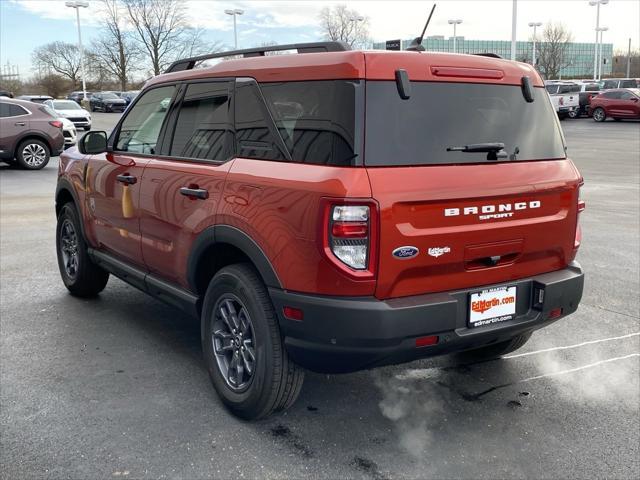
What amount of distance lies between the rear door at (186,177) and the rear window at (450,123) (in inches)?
38.1

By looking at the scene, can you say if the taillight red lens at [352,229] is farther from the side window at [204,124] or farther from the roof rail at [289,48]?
the side window at [204,124]

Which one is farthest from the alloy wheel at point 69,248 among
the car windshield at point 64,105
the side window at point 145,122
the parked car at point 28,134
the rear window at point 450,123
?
the car windshield at point 64,105

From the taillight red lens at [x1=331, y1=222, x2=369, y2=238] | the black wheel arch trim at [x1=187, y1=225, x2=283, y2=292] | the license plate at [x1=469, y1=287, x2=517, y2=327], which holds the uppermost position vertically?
the taillight red lens at [x1=331, y1=222, x2=369, y2=238]

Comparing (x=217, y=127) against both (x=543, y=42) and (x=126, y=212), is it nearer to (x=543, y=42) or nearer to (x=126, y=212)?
(x=126, y=212)

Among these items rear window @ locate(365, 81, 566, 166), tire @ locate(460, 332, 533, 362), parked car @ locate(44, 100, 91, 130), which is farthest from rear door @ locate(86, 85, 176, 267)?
parked car @ locate(44, 100, 91, 130)

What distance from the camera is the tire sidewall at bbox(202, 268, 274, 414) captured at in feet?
10.5

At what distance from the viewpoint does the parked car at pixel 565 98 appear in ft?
113

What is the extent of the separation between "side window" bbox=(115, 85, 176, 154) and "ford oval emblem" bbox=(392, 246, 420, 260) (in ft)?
7.11

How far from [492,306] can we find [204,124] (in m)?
1.95

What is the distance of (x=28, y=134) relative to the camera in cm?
1634

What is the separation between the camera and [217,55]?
4047mm

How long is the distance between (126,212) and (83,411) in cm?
149

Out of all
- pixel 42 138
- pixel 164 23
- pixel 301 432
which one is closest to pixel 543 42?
pixel 164 23

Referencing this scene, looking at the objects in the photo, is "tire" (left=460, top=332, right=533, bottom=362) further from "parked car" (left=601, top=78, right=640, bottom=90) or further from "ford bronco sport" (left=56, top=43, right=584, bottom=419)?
"parked car" (left=601, top=78, right=640, bottom=90)
